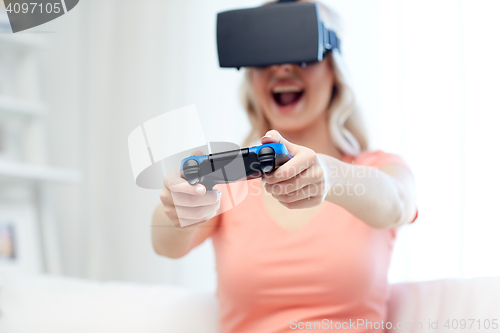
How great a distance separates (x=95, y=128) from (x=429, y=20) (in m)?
1.04

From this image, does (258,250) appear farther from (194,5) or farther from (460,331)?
(194,5)

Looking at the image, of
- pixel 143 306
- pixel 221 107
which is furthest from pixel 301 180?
pixel 221 107

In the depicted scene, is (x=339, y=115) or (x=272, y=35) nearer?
(x=272, y=35)

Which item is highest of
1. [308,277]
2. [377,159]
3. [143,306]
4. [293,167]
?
[293,167]

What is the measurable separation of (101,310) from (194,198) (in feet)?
1.58

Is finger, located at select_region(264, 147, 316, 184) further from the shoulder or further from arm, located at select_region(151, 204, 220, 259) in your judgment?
the shoulder

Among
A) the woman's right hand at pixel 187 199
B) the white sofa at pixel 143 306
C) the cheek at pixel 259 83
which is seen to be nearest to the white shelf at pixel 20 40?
the white sofa at pixel 143 306

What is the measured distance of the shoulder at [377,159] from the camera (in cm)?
73

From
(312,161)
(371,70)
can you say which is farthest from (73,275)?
(312,161)

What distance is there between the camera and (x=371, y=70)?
3.51 feet

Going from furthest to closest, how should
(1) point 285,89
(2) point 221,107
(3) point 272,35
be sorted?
(2) point 221,107 < (1) point 285,89 < (3) point 272,35

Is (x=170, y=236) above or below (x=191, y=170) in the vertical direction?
below

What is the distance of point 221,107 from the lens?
1.22 meters

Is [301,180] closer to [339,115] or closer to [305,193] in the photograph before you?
[305,193]
